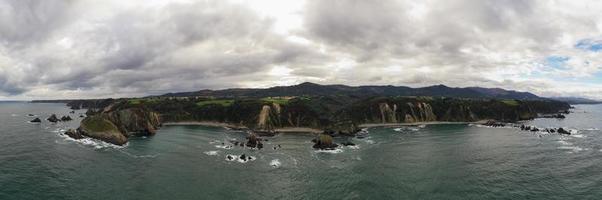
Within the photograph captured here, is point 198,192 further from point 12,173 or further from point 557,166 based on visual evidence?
point 557,166

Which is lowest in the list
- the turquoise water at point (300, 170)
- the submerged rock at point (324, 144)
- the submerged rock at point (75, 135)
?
the turquoise water at point (300, 170)

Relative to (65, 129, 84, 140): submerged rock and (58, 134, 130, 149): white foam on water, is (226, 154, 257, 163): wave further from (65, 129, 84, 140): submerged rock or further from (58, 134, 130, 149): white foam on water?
(65, 129, 84, 140): submerged rock

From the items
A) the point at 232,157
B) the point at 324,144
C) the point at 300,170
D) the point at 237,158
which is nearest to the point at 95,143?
the point at 232,157

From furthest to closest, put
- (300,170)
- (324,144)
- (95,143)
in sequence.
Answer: (324,144), (95,143), (300,170)

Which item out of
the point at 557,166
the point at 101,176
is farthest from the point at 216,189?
the point at 557,166

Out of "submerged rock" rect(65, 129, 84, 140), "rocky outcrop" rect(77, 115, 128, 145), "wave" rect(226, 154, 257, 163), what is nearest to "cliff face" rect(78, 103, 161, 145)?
"rocky outcrop" rect(77, 115, 128, 145)

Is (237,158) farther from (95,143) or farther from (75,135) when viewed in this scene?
(75,135)

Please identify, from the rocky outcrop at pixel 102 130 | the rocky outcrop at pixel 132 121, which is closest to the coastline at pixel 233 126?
the rocky outcrop at pixel 132 121

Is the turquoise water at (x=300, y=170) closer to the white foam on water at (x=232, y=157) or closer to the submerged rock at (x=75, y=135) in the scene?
the white foam on water at (x=232, y=157)
